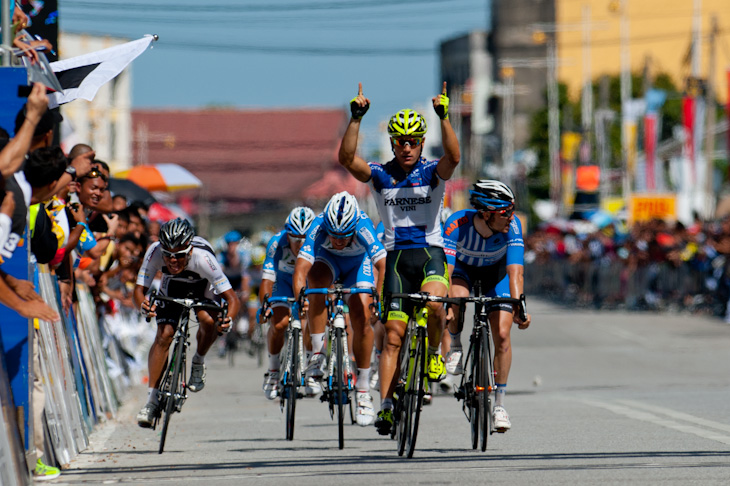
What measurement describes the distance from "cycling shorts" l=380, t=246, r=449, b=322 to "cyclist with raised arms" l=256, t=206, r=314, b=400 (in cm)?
206

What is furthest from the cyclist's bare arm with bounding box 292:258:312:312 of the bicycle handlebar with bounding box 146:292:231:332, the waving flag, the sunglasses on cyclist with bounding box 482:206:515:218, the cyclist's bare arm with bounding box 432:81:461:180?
the waving flag

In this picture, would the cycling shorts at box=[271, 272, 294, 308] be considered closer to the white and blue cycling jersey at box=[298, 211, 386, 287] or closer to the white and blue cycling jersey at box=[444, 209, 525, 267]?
Result: the white and blue cycling jersey at box=[298, 211, 386, 287]

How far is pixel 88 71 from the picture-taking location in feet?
36.2

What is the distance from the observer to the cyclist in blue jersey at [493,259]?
1060 centimetres

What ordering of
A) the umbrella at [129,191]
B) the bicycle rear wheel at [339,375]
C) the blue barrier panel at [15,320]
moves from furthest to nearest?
1. the umbrella at [129,191]
2. the bicycle rear wheel at [339,375]
3. the blue barrier panel at [15,320]

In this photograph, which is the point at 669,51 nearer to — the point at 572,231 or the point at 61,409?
the point at 572,231

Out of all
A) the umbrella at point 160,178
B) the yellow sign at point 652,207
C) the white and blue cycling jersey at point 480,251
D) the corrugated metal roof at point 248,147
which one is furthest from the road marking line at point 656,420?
the corrugated metal roof at point 248,147

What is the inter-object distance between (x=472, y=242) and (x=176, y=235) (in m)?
2.24

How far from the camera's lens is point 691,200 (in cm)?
4634

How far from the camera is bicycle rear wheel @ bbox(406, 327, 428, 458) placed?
10.1 m

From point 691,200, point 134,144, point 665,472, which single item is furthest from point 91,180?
point 134,144

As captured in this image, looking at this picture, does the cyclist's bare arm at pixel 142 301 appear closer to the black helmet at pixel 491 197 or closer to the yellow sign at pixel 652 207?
the black helmet at pixel 491 197

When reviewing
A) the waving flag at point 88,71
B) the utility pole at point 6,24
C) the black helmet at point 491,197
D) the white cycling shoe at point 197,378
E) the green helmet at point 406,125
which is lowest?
the white cycling shoe at point 197,378

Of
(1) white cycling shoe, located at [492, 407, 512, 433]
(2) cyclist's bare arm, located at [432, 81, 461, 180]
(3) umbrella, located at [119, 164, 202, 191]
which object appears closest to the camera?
(2) cyclist's bare arm, located at [432, 81, 461, 180]
